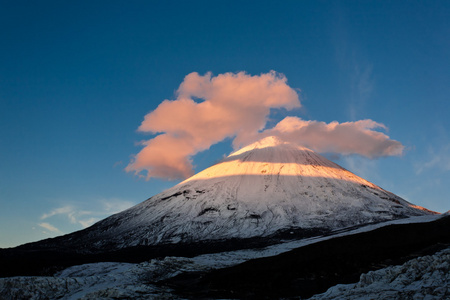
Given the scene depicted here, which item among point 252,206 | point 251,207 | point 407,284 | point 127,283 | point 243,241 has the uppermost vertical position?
point 252,206

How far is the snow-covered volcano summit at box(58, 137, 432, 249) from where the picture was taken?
12225 cm

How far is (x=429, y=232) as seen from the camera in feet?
178

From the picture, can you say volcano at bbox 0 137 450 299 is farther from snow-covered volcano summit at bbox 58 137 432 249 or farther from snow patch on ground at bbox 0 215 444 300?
snow-covered volcano summit at bbox 58 137 432 249

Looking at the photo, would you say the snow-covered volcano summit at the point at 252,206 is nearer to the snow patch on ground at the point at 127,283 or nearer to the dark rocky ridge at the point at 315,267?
the dark rocky ridge at the point at 315,267

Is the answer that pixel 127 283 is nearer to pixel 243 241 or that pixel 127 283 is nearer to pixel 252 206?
pixel 243 241

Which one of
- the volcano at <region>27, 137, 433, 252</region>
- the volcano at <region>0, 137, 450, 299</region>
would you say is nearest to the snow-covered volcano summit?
the volcano at <region>27, 137, 433, 252</region>

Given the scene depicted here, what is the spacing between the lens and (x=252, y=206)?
143125 millimetres

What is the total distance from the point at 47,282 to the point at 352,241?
46256 millimetres

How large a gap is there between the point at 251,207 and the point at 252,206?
1.02 m

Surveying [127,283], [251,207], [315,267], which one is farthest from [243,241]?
[127,283]

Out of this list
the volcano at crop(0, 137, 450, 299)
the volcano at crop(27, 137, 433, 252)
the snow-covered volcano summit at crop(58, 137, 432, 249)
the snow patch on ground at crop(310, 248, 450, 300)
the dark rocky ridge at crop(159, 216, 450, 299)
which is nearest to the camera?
the snow patch on ground at crop(310, 248, 450, 300)

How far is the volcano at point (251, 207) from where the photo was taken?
120562 millimetres

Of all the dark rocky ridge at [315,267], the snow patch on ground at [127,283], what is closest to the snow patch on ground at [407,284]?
the snow patch on ground at [127,283]

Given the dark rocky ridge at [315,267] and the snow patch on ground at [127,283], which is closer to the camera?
the snow patch on ground at [127,283]
